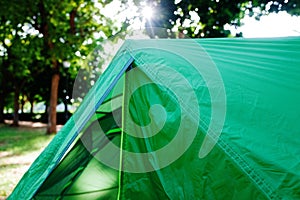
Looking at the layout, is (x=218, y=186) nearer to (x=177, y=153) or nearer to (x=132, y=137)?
(x=177, y=153)

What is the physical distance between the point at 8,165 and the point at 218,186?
21.6 ft

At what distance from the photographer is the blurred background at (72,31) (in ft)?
21.4

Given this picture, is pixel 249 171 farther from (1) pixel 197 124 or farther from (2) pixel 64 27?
(2) pixel 64 27

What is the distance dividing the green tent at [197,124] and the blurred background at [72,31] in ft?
9.40

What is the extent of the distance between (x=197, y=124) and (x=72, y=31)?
1304 cm

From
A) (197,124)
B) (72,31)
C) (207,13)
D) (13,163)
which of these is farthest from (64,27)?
(197,124)

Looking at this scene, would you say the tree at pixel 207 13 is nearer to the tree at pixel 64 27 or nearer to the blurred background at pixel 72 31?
the blurred background at pixel 72 31

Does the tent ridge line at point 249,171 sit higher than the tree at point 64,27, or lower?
lower

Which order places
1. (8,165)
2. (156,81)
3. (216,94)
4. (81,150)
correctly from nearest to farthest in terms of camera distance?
1. (216,94)
2. (156,81)
3. (81,150)
4. (8,165)

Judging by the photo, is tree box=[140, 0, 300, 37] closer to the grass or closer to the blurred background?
the blurred background

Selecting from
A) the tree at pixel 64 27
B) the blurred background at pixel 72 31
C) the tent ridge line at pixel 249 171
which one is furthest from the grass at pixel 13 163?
the tree at pixel 64 27

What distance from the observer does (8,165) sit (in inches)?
298

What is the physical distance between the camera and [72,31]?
14414 mm

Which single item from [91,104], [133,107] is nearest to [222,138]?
[133,107]
